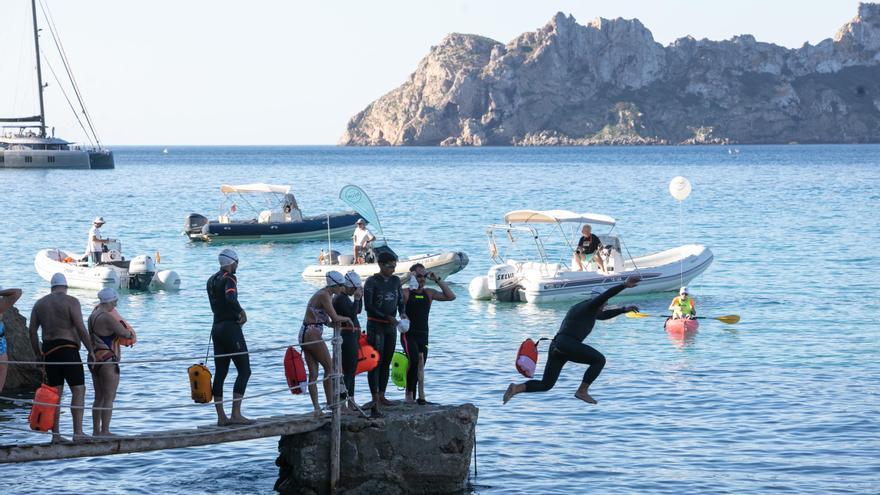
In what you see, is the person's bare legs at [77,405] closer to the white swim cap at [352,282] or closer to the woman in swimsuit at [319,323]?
the woman in swimsuit at [319,323]

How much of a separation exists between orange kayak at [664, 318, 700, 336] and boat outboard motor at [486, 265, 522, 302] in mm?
6379

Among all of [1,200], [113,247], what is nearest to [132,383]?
[113,247]

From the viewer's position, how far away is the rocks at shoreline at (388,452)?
14.5m

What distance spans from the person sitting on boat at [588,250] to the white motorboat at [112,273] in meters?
12.0

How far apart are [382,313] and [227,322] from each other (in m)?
1.89

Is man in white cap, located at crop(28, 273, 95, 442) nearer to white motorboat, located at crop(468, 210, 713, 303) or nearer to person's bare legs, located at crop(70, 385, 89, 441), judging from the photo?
person's bare legs, located at crop(70, 385, 89, 441)

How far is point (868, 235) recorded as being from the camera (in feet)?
186

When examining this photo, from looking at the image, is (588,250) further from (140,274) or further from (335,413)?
(335,413)

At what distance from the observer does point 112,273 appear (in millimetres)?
34469

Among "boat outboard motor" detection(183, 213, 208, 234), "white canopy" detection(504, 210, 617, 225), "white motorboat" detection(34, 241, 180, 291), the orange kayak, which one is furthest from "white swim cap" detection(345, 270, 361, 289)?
"boat outboard motor" detection(183, 213, 208, 234)

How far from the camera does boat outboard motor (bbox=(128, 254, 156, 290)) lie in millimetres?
35406

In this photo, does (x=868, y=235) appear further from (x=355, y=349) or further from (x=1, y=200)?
(x=1, y=200)

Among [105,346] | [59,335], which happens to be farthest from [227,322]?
[59,335]

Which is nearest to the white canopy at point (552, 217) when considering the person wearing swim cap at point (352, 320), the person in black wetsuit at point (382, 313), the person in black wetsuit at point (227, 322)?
the person in black wetsuit at point (382, 313)
